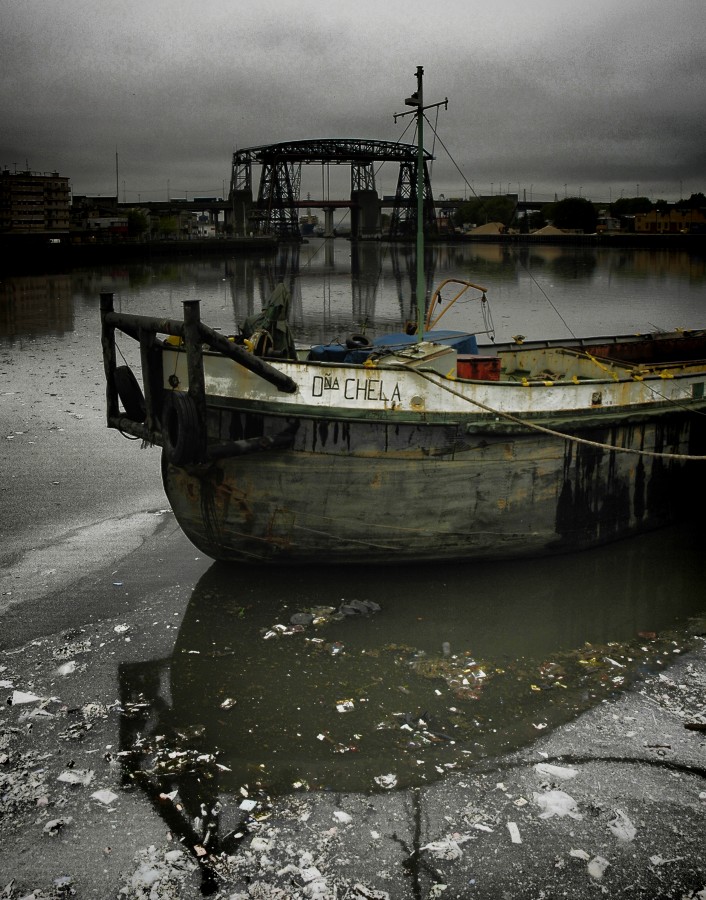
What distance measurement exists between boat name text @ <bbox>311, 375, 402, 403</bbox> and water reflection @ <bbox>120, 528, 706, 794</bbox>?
200cm

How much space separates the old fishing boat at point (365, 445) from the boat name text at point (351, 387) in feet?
0.05

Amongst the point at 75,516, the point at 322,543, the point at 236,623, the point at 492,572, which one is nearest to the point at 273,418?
the point at 322,543

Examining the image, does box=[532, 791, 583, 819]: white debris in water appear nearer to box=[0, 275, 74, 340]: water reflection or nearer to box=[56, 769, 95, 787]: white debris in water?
box=[56, 769, 95, 787]: white debris in water

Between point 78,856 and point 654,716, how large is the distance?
4304mm

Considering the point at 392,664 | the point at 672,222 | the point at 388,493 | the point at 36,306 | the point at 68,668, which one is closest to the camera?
the point at 68,668

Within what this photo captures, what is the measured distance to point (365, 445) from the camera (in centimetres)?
795

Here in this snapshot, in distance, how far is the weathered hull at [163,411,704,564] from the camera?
796 cm

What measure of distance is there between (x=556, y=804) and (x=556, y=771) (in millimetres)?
367

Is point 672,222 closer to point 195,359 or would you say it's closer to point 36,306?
point 36,306

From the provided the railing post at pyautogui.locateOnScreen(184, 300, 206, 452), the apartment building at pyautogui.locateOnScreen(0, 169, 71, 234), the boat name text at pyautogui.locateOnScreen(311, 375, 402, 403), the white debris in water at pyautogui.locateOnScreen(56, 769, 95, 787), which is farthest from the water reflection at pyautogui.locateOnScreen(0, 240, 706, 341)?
the apartment building at pyautogui.locateOnScreen(0, 169, 71, 234)

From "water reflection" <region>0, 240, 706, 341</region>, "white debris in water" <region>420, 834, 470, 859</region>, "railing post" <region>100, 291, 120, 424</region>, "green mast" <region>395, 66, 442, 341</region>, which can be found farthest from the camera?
"water reflection" <region>0, 240, 706, 341</region>

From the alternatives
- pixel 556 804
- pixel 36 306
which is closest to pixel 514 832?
pixel 556 804

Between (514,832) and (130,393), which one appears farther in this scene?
(130,393)

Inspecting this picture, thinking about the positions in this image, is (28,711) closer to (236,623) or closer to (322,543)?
(236,623)
